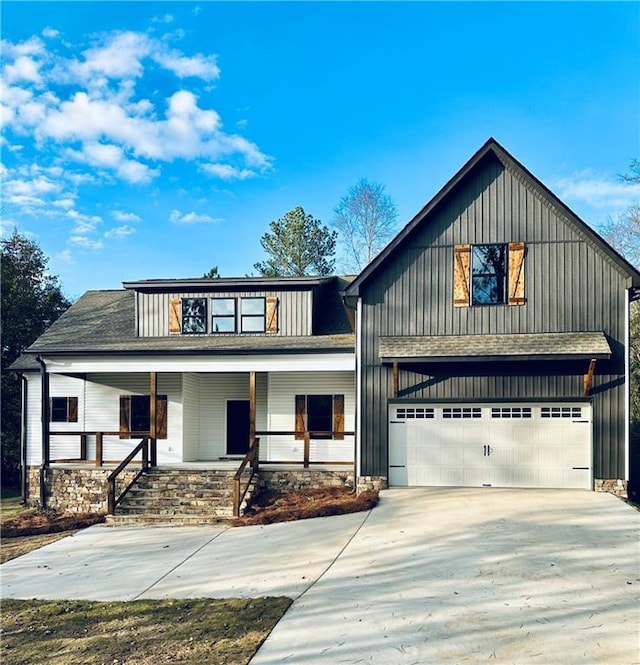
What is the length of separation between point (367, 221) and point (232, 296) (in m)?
22.2

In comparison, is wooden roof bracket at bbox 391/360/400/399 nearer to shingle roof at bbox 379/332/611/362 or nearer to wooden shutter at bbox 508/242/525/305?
shingle roof at bbox 379/332/611/362

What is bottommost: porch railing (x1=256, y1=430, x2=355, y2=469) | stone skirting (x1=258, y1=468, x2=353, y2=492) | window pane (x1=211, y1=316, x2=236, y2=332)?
stone skirting (x1=258, y1=468, x2=353, y2=492)

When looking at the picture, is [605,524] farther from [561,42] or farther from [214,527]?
[561,42]

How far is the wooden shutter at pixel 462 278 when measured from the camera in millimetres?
14734

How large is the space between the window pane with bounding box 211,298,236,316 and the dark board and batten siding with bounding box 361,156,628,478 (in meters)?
5.28

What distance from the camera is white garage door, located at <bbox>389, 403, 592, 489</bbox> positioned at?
1419 cm

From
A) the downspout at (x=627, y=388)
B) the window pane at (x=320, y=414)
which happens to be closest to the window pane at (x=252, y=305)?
the window pane at (x=320, y=414)

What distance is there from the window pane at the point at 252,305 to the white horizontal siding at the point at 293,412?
6.89 ft

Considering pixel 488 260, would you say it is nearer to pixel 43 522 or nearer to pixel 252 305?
pixel 252 305

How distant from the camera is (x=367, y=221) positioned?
39.3 m

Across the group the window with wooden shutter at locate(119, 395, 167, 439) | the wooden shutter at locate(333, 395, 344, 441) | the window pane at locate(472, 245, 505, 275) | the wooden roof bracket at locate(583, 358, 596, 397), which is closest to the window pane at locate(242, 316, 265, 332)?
the wooden shutter at locate(333, 395, 344, 441)

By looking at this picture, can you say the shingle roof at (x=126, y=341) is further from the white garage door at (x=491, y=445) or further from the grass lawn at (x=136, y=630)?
the grass lawn at (x=136, y=630)

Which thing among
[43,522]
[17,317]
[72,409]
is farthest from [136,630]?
[17,317]

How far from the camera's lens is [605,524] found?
11234mm
